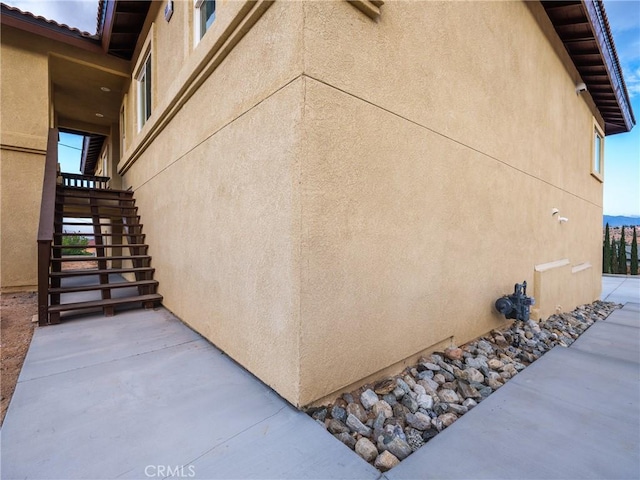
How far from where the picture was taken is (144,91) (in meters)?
6.96

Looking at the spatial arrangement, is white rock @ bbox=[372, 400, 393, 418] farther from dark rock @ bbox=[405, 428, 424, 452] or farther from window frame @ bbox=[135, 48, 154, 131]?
window frame @ bbox=[135, 48, 154, 131]

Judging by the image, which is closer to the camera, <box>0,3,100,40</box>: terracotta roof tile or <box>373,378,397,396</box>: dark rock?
<box>373,378,397,396</box>: dark rock

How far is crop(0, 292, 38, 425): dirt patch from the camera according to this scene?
7.97ft

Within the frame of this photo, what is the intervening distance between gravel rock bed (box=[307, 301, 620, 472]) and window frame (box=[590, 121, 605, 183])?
687cm

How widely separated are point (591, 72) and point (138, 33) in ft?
34.5

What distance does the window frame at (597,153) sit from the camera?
7.73m

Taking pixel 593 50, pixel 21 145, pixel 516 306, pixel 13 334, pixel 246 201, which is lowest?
pixel 13 334

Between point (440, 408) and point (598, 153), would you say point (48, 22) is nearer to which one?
point (440, 408)

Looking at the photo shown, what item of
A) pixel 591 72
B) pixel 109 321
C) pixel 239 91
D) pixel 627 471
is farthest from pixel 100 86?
pixel 591 72

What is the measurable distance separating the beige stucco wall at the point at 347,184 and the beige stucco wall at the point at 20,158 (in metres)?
4.01

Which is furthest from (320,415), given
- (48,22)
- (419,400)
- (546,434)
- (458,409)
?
(48,22)

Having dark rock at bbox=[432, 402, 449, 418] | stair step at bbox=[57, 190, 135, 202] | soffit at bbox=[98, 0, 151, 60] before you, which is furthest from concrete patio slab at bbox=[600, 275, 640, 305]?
soffit at bbox=[98, 0, 151, 60]

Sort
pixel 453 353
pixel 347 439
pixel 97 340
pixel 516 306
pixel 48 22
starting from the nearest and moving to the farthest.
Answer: pixel 347 439
pixel 453 353
pixel 97 340
pixel 516 306
pixel 48 22
